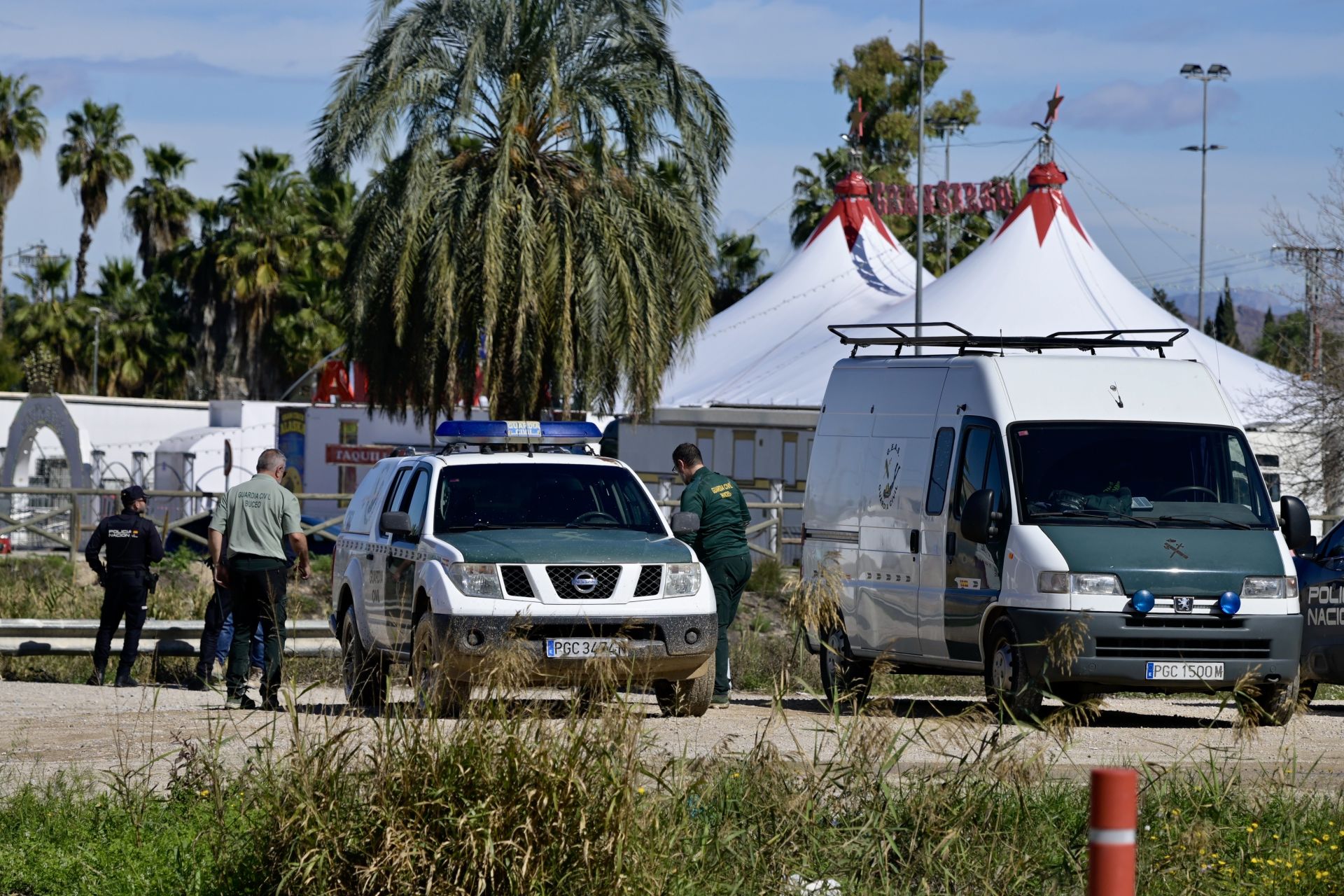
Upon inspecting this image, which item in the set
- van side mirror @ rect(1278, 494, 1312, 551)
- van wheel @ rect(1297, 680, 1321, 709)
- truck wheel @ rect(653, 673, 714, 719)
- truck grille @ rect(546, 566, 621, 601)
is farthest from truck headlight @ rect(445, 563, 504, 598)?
van side mirror @ rect(1278, 494, 1312, 551)

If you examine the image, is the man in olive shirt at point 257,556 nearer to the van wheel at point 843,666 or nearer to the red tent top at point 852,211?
the van wheel at point 843,666

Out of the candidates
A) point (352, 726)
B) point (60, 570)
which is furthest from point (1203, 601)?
point (60, 570)

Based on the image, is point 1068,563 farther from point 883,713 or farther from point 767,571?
point 767,571

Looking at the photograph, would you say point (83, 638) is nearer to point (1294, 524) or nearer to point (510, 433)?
point (510, 433)

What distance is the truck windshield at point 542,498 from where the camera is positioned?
1215 cm

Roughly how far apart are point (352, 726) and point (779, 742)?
4.17 m

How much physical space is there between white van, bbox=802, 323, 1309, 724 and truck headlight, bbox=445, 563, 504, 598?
2.18 meters

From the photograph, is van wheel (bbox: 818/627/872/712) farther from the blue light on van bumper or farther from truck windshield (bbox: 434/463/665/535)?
the blue light on van bumper

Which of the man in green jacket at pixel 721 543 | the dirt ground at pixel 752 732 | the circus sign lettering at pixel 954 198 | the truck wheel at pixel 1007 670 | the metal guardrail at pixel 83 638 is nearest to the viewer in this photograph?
the dirt ground at pixel 752 732

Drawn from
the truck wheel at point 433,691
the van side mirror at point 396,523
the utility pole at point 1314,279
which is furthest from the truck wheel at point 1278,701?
the utility pole at point 1314,279

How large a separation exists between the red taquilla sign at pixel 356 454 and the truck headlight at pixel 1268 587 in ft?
97.8

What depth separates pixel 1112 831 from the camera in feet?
13.6

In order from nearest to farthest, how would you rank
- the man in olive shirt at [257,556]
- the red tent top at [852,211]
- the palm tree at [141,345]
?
the man in olive shirt at [257,556] → the red tent top at [852,211] → the palm tree at [141,345]

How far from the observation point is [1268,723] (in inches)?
479
